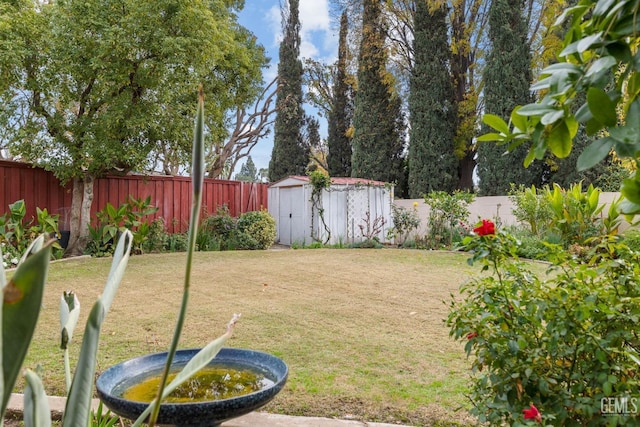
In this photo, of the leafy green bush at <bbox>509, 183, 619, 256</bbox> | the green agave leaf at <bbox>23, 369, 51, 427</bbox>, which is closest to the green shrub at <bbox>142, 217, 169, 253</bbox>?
the leafy green bush at <bbox>509, 183, 619, 256</bbox>

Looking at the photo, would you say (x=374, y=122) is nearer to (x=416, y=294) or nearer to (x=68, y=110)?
(x=68, y=110)

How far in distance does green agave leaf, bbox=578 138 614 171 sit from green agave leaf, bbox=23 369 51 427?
87cm

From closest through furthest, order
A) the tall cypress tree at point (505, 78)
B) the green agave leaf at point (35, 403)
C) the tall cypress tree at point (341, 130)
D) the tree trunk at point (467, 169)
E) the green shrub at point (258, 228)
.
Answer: the green agave leaf at point (35, 403), the green shrub at point (258, 228), the tall cypress tree at point (505, 78), the tree trunk at point (467, 169), the tall cypress tree at point (341, 130)

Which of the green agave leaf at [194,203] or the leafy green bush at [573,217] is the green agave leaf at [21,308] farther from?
the leafy green bush at [573,217]

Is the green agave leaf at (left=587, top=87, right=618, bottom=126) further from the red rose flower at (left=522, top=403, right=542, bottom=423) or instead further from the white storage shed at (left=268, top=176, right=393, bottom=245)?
the white storage shed at (left=268, top=176, right=393, bottom=245)

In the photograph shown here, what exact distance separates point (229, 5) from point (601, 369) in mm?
16006

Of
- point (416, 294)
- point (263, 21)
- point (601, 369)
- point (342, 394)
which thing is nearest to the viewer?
point (601, 369)

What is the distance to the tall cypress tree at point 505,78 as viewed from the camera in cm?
1189

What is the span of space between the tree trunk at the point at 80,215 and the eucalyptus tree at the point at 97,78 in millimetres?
19

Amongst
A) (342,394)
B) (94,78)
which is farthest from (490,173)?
(342,394)

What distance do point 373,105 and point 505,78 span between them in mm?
4475

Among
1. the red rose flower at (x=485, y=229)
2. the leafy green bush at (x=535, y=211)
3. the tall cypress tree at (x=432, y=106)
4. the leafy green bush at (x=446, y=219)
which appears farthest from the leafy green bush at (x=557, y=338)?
the tall cypress tree at (x=432, y=106)

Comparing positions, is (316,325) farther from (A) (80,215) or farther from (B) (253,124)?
(B) (253,124)

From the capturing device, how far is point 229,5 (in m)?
14.6
